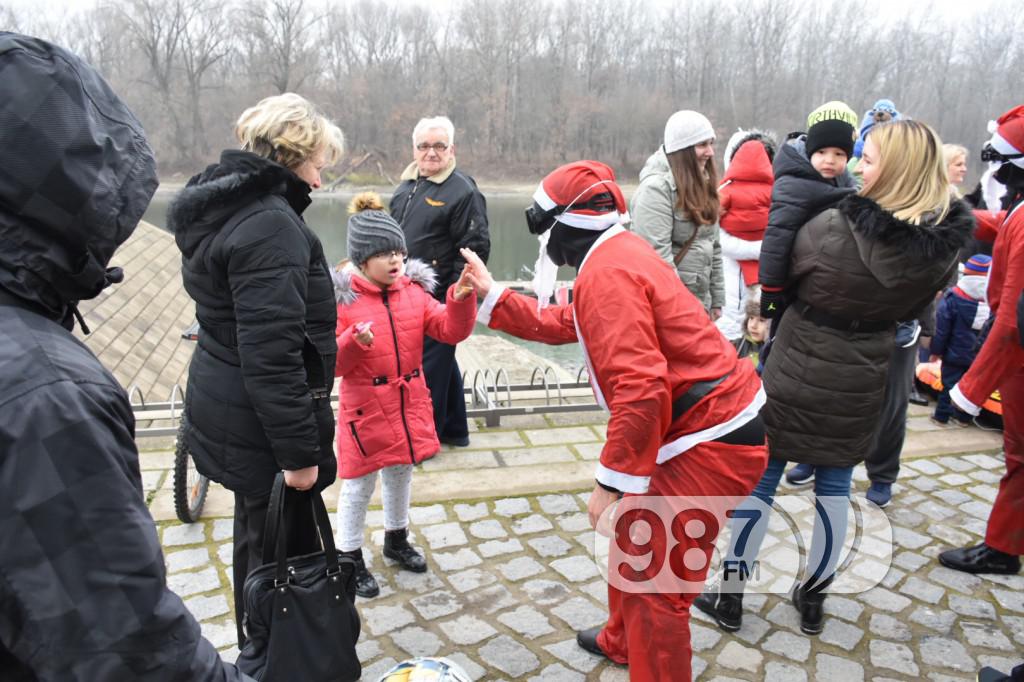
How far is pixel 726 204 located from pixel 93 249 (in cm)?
479

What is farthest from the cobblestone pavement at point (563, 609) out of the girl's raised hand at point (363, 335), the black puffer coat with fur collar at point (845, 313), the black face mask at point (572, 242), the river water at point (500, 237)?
the river water at point (500, 237)

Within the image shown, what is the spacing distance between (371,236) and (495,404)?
2.60 meters

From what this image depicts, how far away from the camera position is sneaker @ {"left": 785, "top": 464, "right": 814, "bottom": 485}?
4.97 meters

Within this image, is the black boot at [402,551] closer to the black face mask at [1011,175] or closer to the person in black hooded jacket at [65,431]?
the person in black hooded jacket at [65,431]

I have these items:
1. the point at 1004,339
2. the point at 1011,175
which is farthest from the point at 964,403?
the point at 1011,175

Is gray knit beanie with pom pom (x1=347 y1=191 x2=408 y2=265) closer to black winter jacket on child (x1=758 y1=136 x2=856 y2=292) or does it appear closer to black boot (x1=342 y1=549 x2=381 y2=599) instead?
black boot (x1=342 y1=549 x2=381 y2=599)

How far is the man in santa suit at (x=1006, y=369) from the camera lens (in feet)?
11.6

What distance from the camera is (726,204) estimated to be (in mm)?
5453

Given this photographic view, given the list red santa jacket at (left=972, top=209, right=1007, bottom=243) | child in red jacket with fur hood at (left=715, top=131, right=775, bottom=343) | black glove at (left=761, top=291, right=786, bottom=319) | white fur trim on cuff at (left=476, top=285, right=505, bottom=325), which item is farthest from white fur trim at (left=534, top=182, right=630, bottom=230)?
red santa jacket at (left=972, top=209, right=1007, bottom=243)

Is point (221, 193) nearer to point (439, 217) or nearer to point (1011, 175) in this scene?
point (439, 217)

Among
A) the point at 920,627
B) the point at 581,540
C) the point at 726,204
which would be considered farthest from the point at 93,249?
the point at 726,204

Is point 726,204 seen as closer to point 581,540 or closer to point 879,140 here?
point 879,140

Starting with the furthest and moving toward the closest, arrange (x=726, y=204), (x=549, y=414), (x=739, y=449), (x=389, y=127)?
(x=389, y=127), (x=549, y=414), (x=726, y=204), (x=739, y=449)

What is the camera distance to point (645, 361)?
249 cm
